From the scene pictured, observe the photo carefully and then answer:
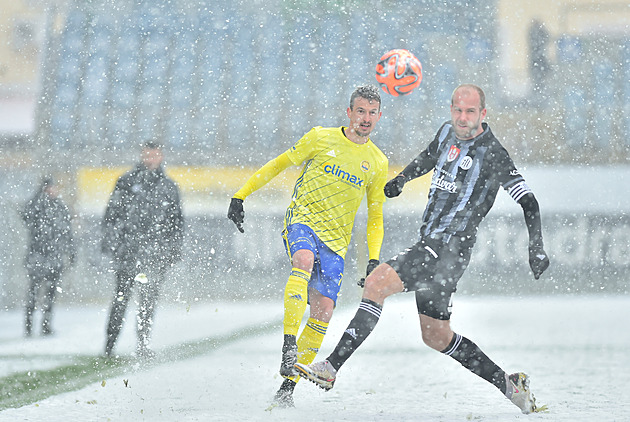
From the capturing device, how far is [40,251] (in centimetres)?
1154

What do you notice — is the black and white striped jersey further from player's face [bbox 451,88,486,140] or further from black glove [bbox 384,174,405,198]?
black glove [bbox 384,174,405,198]

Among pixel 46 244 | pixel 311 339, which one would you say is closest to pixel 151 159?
pixel 311 339

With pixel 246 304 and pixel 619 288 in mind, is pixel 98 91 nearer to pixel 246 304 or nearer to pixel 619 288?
pixel 246 304

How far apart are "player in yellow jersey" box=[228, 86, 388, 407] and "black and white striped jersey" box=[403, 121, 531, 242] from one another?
1.55ft

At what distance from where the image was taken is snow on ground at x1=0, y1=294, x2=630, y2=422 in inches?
165

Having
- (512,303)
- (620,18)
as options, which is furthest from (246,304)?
(620,18)

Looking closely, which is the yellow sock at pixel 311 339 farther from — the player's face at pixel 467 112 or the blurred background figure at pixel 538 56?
the blurred background figure at pixel 538 56

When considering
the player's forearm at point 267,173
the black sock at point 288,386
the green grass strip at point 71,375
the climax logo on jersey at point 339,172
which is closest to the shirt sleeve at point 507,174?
the climax logo on jersey at point 339,172

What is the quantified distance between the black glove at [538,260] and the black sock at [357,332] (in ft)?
2.33

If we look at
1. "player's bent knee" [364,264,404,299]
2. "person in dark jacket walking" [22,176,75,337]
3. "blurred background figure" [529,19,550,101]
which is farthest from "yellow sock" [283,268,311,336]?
"blurred background figure" [529,19,550,101]

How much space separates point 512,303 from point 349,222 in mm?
15073

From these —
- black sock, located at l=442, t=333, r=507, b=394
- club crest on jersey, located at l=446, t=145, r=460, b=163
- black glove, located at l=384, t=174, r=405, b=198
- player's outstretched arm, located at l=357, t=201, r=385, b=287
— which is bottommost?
black sock, located at l=442, t=333, r=507, b=394

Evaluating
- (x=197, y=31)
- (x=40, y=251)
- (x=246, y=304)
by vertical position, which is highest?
(x=197, y=31)

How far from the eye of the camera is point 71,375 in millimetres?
6148
